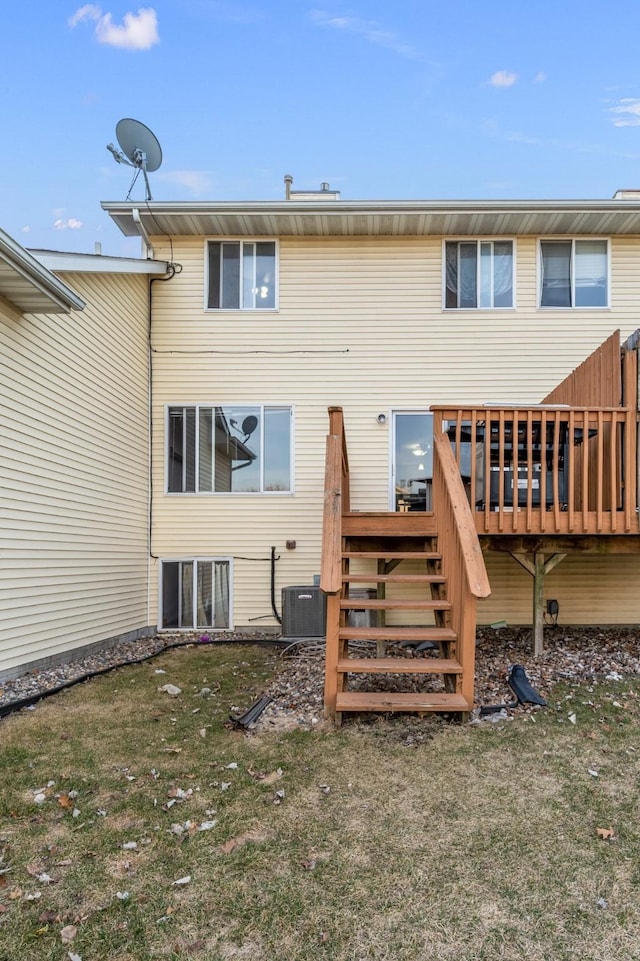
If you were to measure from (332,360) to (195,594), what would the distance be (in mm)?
3549

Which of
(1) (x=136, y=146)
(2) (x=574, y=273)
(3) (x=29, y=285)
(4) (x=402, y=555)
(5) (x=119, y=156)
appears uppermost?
(1) (x=136, y=146)

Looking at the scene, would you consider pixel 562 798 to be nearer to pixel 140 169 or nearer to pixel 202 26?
pixel 140 169

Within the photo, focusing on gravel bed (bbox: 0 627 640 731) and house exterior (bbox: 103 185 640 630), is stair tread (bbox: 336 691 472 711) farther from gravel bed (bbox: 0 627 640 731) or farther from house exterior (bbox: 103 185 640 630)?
house exterior (bbox: 103 185 640 630)

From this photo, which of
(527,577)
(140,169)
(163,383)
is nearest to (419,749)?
(527,577)

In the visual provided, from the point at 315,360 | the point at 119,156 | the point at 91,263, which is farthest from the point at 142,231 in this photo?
the point at 315,360

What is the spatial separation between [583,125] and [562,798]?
1487cm

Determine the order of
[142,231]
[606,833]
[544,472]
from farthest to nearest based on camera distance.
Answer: [142,231] → [544,472] → [606,833]

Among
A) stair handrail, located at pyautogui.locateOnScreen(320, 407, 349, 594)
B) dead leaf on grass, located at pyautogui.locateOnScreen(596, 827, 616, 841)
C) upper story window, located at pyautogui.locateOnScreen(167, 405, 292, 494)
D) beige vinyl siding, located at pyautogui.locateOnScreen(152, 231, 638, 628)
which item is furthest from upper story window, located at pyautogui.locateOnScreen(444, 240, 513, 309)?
dead leaf on grass, located at pyautogui.locateOnScreen(596, 827, 616, 841)

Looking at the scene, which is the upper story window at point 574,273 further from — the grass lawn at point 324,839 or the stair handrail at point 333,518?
the grass lawn at point 324,839

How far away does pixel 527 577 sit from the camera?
7.09 metres

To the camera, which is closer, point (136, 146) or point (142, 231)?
point (142, 231)

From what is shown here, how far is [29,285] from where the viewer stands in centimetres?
441

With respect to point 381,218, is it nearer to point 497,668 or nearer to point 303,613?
point 303,613

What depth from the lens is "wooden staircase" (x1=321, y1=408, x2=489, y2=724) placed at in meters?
3.58
